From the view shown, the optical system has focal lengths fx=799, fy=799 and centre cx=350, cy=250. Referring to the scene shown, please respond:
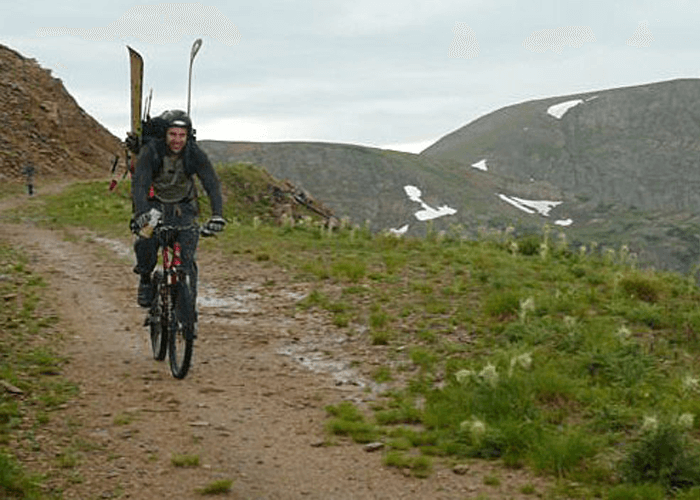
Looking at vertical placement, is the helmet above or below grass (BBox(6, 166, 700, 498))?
above

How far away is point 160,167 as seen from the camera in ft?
30.0

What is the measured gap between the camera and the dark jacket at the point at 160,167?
8.87 metres

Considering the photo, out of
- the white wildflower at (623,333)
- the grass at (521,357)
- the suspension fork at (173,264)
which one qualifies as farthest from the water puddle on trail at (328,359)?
the white wildflower at (623,333)

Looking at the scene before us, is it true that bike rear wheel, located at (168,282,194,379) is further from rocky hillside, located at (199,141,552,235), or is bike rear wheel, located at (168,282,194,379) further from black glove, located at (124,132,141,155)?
rocky hillside, located at (199,141,552,235)

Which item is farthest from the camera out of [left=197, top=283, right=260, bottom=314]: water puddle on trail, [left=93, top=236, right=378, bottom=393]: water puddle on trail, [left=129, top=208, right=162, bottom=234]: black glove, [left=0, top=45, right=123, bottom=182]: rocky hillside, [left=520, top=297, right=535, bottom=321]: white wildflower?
[left=0, top=45, right=123, bottom=182]: rocky hillside

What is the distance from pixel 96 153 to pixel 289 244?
127ft

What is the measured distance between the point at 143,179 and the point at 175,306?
1459 millimetres

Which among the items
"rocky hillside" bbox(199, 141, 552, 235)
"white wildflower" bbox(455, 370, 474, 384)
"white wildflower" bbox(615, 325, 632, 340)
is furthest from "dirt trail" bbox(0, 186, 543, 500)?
"rocky hillside" bbox(199, 141, 552, 235)

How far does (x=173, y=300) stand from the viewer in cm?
898

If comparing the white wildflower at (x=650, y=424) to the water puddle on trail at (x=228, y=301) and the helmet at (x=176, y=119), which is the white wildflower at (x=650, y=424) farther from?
the water puddle on trail at (x=228, y=301)

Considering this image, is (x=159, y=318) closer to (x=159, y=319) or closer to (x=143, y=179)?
(x=159, y=319)

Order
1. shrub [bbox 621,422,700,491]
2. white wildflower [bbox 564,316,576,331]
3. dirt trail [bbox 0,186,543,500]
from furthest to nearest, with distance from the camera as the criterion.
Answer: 1. white wildflower [bbox 564,316,576,331]
2. dirt trail [bbox 0,186,543,500]
3. shrub [bbox 621,422,700,491]

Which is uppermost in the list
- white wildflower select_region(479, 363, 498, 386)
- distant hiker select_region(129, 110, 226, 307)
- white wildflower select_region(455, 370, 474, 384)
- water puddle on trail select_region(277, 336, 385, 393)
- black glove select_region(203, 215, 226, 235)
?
distant hiker select_region(129, 110, 226, 307)

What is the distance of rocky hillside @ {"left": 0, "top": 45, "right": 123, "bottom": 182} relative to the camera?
4774 cm
